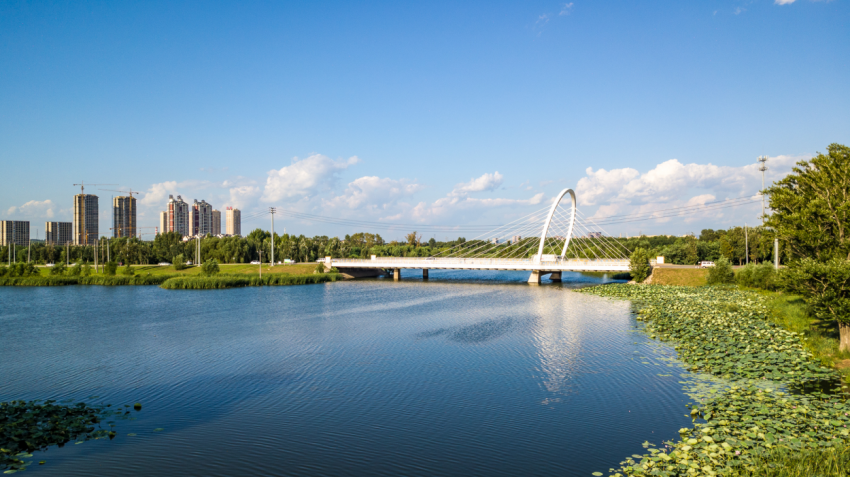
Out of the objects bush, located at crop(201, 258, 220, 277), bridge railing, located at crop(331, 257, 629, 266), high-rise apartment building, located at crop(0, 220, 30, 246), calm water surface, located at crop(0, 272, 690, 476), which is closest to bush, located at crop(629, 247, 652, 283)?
bridge railing, located at crop(331, 257, 629, 266)

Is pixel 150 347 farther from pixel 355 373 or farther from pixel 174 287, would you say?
pixel 174 287

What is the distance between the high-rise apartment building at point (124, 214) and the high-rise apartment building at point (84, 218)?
614 centimetres

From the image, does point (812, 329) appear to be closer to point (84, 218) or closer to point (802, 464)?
point (802, 464)

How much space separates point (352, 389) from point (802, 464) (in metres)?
13.4

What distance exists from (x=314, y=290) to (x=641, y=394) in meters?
51.8

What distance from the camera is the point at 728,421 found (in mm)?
13195

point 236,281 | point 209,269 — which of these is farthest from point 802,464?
point 209,269

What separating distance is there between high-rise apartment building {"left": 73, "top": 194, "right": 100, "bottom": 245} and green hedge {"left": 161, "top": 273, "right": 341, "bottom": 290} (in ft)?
395

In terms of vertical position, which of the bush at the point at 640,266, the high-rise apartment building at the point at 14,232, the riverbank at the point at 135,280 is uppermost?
the high-rise apartment building at the point at 14,232

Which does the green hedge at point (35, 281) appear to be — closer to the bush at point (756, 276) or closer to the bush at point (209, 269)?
the bush at point (209, 269)

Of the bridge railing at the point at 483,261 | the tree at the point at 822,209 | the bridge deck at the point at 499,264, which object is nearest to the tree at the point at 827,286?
the tree at the point at 822,209

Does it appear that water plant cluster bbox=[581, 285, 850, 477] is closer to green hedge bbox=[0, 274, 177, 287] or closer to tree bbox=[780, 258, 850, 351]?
tree bbox=[780, 258, 850, 351]

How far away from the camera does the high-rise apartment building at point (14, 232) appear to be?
624ft

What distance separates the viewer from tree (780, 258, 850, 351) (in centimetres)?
1808
